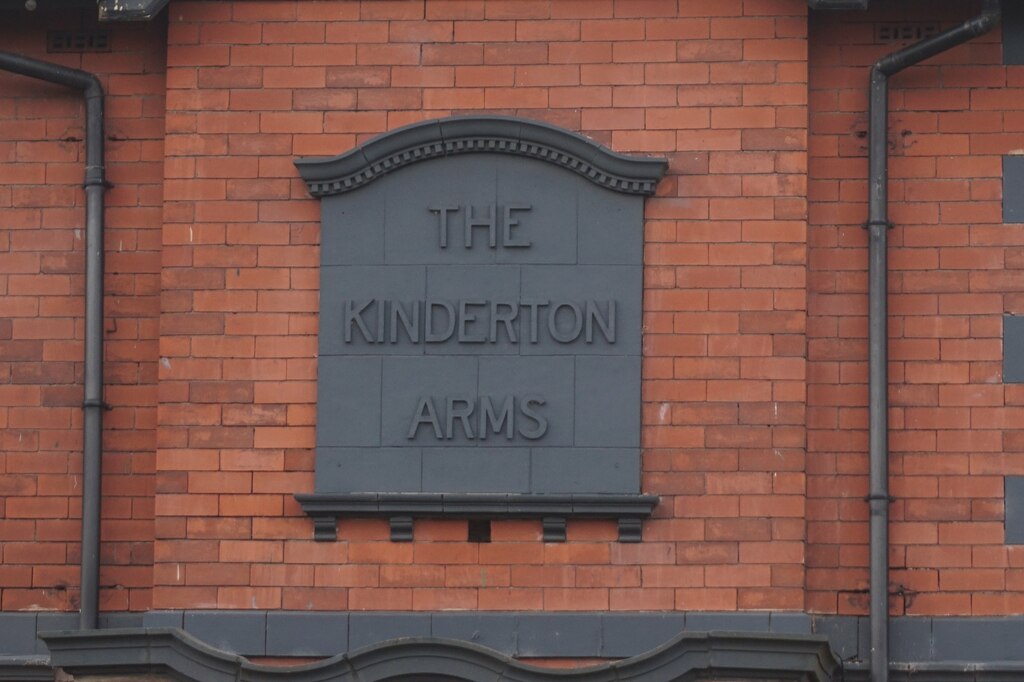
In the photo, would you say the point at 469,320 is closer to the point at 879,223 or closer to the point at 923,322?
the point at 879,223

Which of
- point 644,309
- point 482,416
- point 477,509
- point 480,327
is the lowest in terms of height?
point 477,509

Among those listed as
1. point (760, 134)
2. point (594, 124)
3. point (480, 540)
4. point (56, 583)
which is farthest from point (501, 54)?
point (56, 583)

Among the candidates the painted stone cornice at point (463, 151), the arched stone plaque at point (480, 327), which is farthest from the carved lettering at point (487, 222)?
the painted stone cornice at point (463, 151)

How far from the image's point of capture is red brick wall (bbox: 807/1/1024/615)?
12.4 meters

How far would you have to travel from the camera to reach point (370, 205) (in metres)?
12.6

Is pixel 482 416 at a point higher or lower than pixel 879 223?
lower

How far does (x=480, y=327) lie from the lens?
491 inches

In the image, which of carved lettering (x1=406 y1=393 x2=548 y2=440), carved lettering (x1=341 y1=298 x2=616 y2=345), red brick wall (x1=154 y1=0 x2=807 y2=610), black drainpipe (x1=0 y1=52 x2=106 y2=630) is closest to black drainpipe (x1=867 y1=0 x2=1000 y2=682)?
red brick wall (x1=154 y1=0 x2=807 y2=610)

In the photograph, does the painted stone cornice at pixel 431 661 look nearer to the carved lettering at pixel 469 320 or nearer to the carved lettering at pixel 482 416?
the carved lettering at pixel 482 416

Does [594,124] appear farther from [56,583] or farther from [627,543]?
[56,583]

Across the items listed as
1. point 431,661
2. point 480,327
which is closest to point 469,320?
point 480,327

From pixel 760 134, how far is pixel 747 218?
48 cm

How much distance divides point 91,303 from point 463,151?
2.28 metres

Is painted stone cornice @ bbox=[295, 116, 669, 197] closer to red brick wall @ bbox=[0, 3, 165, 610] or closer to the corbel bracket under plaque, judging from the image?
red brick wall @ bbox=[0, 3, 165, 610]
